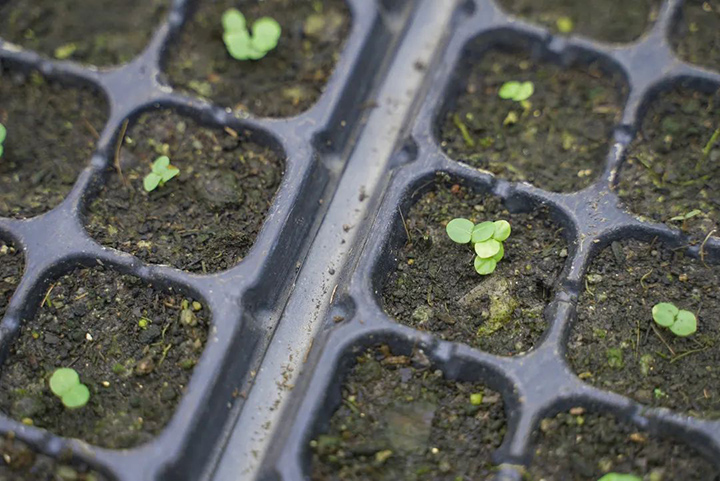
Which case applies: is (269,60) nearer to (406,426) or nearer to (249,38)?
(249,38)

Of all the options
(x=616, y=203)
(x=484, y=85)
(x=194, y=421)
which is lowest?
(x=194, y=421)

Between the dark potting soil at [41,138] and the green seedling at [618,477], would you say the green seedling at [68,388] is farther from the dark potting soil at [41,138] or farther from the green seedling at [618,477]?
the green seedling at [618,477]

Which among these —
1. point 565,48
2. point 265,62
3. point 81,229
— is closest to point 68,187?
point 81,229

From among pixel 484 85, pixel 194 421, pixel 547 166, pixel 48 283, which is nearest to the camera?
pixel 194 421

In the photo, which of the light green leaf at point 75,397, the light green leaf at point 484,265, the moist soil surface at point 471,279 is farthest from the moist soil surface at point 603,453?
the light green leaf at point 75,397

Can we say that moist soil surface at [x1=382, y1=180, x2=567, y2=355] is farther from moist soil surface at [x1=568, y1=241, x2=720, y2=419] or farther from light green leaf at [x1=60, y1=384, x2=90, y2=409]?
light green leaf at [x1=60, y1=384, x2=90, y2=409]

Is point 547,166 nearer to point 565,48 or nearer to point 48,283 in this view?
point 565,48

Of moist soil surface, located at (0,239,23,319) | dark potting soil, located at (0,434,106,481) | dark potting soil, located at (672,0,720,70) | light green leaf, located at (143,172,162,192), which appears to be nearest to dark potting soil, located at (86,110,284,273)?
light green leaf, located at (143,172,162,192)

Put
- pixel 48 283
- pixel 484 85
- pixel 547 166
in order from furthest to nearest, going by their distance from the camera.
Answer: pixel 484 85 < pixel 547 166 < pixel 48 283

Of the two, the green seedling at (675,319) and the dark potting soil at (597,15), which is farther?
the dark potting soil at (597,15)
